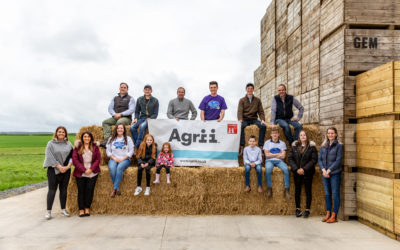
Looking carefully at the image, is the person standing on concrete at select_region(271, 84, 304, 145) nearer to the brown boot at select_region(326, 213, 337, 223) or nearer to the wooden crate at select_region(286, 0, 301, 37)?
the brown boot at select_region(326, 213, 337, 223)

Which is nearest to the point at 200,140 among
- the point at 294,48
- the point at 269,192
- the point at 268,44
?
the point at 269,192

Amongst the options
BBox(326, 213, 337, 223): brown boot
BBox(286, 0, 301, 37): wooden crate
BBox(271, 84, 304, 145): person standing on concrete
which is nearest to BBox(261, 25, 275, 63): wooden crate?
BBox(286, 0, 301, 37): wooden crate

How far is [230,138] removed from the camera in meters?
6.51

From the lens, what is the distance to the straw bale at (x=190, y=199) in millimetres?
5824

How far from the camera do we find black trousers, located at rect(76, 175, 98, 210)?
5660mm

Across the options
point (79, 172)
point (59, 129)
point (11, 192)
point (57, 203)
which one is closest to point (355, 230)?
point (79, 172)

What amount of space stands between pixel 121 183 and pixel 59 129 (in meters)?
1.73

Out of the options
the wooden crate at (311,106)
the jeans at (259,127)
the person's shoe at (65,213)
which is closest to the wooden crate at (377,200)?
the wooden crate at (311,106)

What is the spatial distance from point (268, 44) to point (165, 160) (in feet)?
23.7

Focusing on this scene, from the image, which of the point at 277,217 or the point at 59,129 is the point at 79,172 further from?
the point at 277,217

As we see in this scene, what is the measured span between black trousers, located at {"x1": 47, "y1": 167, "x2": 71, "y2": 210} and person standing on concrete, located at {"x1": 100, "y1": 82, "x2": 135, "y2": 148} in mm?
1583

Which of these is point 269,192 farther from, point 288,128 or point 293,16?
point 293,16

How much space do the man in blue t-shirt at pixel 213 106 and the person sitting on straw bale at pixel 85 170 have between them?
2741 millimetres

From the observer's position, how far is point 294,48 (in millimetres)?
8180
